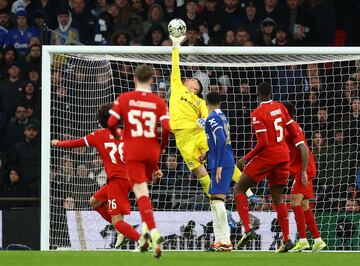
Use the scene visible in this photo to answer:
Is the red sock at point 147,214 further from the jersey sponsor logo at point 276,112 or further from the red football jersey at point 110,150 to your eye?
the jersey sponsor logo at point 276,112

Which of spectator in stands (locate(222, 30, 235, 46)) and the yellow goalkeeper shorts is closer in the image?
the yellow goalkeeper shorts

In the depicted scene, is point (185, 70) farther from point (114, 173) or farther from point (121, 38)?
point (114, 173)

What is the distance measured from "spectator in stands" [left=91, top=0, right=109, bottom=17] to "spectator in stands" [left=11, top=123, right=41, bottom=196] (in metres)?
3.24

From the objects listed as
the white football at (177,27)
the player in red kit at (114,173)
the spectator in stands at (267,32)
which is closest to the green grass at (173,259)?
the player in red kit at (114,173)

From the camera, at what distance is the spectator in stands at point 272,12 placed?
19984 mm

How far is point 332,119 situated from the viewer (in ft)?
55.5

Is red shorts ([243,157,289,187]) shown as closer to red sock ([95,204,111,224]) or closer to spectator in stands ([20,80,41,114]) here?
red sock ([95,204,111,224])

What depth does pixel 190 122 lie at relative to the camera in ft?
50.3

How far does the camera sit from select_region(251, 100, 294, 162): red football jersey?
45.2ft

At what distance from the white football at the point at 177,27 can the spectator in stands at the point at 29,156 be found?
12.9ft

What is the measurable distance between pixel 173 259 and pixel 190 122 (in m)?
3.34

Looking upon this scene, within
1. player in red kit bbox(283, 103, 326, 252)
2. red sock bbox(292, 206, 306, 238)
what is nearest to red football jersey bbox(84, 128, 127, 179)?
player in red kit bbox(283, 103, 326, 252)

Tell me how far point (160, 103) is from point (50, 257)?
2.19 meters

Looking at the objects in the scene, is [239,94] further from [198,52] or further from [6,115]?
[6,115]
